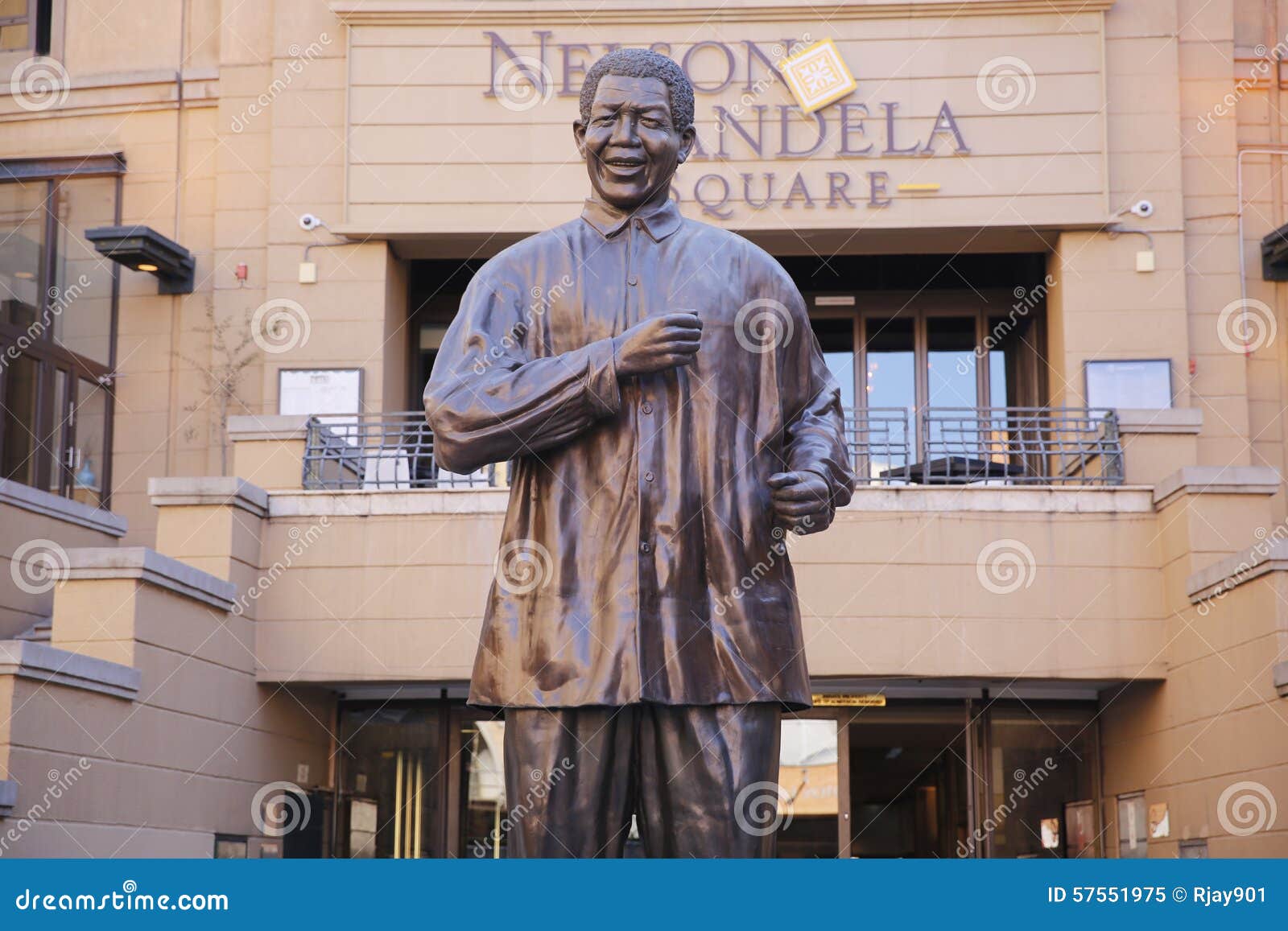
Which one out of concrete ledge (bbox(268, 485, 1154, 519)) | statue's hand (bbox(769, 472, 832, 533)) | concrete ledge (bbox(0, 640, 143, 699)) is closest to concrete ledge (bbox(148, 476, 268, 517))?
concrete ledge (bbox(268, 485, 1154, 519))

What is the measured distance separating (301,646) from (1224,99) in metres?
13.3

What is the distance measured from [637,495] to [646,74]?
1.06 metres

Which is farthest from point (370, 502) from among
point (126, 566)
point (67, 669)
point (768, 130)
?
point (768, 130)

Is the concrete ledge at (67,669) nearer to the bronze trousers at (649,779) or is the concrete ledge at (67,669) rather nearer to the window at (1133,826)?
the bronze trousers at (649,779)

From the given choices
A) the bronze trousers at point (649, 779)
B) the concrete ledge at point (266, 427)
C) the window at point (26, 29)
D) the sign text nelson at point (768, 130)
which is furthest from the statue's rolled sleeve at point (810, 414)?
the window at point (26, 29)

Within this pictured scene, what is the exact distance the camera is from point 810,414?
429 centimetres

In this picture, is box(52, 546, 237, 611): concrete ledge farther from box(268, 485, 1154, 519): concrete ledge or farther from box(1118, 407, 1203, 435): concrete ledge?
box(1118, 407, 1203, 435): concrete ledge

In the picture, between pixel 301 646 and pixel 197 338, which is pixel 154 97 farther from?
pixel 301 646

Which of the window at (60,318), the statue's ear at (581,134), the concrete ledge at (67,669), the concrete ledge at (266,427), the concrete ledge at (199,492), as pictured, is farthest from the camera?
the window at (60,318)

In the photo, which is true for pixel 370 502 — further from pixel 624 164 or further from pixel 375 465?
pixel 624 164

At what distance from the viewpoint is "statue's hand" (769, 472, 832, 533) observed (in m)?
3.92

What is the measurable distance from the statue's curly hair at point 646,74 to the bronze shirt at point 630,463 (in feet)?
0.89

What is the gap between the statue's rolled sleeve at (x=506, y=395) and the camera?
3875 millimetres

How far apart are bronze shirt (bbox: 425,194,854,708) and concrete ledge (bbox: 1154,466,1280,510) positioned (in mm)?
12834
